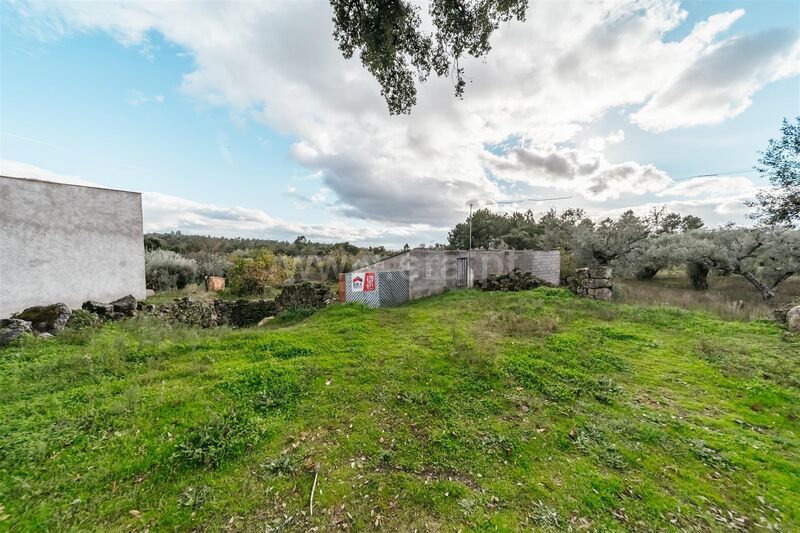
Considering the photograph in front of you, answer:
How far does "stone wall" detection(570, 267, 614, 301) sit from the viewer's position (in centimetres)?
987

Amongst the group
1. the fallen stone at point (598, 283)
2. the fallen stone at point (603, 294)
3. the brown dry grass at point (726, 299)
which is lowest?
the brown dry grass at point (726, 299)

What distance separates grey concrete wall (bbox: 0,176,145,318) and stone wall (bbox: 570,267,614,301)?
15610 mm

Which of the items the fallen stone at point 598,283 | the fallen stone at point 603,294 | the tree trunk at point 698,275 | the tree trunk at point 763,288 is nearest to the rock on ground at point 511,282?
the fallen stone at point 598,283

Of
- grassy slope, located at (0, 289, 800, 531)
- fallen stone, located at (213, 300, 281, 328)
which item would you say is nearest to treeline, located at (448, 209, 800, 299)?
grassy slope, located at (0, 289, 800, 531)

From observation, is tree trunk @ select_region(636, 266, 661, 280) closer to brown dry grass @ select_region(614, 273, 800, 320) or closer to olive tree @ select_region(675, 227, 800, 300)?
brown dry grass @ select_region(614, 273, 800, 320)

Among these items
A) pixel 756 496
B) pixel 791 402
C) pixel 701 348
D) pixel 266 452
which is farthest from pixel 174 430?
pixel 701 348

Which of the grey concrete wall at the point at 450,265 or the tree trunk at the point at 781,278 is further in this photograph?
the tree trunk at the point at 781,278

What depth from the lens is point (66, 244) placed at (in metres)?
7.61

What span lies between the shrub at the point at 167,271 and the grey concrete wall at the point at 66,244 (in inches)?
129

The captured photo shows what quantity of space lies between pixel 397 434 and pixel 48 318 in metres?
7.97

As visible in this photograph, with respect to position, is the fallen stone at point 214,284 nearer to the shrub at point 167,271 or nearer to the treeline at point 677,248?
the shrub at point 167,271

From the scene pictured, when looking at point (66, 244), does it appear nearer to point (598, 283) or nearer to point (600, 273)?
point (598, 283)

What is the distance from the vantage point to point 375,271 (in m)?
10.0

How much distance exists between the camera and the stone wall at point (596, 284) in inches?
388
